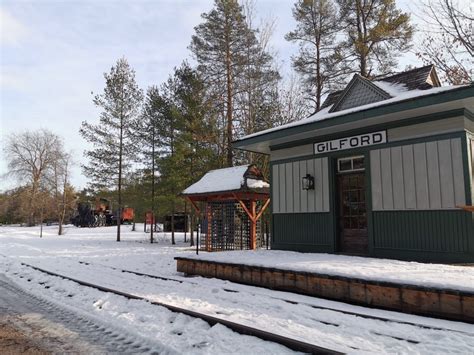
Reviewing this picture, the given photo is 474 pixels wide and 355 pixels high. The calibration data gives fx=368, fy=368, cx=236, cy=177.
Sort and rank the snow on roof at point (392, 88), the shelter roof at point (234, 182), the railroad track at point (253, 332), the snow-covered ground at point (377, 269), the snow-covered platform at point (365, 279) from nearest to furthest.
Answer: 1. the railroad track at point (253, 332)
2. the snow-covered platform at point (365, 279)
3. the snow-covered ground at point (377, 269)
4. the snow on roof at point (392, 88)
5. the shelter roof at point (234, 182)

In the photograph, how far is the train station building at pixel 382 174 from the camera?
24.5 ft

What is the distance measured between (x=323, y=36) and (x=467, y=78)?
27.5 ft

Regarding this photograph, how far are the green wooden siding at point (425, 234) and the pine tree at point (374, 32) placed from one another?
13159 millimetres

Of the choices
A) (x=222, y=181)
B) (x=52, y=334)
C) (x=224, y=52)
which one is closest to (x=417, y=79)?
(x=222, y=181)

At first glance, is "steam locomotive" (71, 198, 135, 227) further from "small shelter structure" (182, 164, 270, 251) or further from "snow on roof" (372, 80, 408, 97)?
"snow on roof" (372, 80, 408, 97)

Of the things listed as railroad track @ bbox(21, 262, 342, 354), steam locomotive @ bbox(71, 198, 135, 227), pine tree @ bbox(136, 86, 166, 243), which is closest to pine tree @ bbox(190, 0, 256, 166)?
pine tree @ bbox(136, 86, 166, 243)

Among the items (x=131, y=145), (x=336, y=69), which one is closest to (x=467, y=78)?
(x=336, y=69)

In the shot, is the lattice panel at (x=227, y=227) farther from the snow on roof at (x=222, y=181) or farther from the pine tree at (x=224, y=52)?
the pine tree at (x=224, y=52)

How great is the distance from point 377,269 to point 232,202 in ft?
31.3

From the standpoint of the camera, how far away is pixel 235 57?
20297mm

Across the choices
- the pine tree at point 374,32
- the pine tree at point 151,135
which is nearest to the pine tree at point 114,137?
the pine tree at point 151,135

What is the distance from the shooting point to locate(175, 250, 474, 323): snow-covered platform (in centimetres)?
500

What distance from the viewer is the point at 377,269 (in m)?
6.52

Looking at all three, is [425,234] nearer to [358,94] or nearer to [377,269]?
[377,269]
